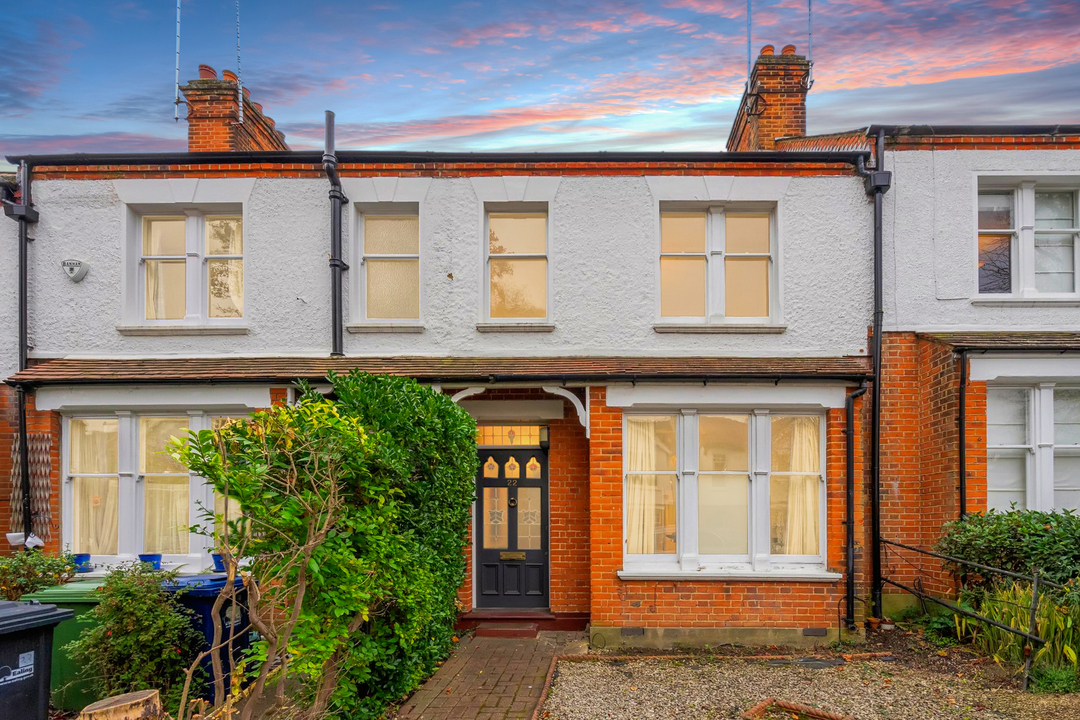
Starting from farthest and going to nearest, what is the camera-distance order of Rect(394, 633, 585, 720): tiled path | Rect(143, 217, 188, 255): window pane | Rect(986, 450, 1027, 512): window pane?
Rect(143, 217, 188, 255): window pane, Rect(986, 450, 1027, 512): window pane, Rect(394, 633, 585, 720): tiled path

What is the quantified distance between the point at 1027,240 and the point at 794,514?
486 centimetres

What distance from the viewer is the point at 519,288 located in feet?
30.3

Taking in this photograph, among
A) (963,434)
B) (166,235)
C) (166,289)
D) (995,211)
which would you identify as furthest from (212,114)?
(995,211)

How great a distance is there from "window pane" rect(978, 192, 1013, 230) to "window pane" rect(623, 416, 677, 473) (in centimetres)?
513

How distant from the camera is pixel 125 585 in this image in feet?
18.7

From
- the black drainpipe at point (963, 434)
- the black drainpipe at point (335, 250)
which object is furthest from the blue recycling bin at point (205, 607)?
the black drainpipe at point (963, 434)

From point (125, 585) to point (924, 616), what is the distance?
342 inches

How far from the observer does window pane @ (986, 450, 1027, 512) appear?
8.51 m

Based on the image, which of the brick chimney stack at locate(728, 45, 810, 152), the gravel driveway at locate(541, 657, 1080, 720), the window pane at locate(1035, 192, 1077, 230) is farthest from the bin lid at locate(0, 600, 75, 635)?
the window pane at locate(1035, 192, 1077, 230)

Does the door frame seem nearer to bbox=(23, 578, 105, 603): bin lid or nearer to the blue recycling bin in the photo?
the blue recycling bin

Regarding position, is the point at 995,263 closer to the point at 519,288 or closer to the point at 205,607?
the point at 519,288

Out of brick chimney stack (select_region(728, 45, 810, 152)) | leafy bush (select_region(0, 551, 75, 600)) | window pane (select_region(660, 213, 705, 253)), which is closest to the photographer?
leafy bush (select_region(0, 551, 75, 600))

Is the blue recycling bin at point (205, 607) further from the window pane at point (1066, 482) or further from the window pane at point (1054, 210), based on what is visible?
the window pane at point (1054, 210)

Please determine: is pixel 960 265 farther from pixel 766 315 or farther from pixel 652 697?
pixel 652 697
